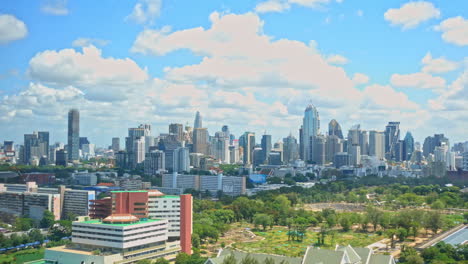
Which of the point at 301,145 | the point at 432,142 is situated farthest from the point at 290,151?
the point at 432,142

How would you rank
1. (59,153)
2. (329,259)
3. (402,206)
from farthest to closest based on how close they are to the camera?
(59,153) → (402,206) → (329,259)

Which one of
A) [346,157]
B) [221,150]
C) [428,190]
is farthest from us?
[221,150]

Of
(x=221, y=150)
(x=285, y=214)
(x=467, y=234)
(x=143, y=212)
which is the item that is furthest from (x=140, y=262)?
(x=221, y=150)

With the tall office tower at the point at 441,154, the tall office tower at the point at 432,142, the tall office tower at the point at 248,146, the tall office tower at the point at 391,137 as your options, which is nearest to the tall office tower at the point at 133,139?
the tall office tower at the point at 248,146

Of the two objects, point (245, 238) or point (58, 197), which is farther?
point (58, 197)

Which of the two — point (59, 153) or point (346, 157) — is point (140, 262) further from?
point (346, 157)

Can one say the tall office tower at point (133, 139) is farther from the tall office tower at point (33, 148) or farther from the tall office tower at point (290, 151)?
the tall office tower at point (290, 151)

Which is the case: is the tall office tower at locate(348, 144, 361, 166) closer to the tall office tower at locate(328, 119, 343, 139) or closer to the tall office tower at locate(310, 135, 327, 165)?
the tall office tower at locate(310, 135, 327, 165)
